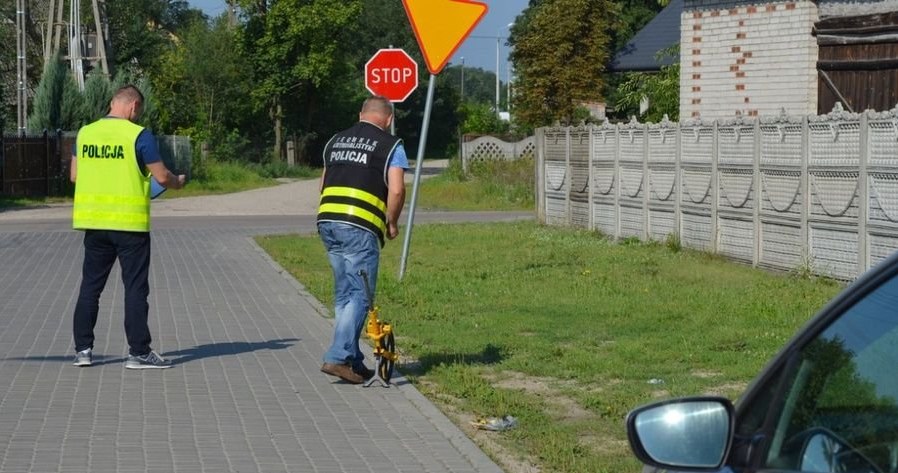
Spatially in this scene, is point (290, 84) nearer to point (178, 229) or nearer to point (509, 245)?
point (178, 229)

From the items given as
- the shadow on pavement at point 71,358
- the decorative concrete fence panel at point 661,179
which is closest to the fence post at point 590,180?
the decorative concrete fence panel at point 661,179

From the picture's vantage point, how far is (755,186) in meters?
16.5

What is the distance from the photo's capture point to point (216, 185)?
44.5 m

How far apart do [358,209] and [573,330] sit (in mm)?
2909

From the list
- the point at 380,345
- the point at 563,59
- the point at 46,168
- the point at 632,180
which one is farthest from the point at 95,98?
the point at 380,345

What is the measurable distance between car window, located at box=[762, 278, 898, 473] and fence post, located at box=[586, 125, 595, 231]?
62.7 ft

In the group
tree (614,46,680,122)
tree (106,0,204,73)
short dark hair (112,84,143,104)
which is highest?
tree (106,0,204,73)

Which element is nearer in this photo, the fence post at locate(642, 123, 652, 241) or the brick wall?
the fence post at locate(642, 123, 652, 241)

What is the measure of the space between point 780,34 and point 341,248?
14667 mm

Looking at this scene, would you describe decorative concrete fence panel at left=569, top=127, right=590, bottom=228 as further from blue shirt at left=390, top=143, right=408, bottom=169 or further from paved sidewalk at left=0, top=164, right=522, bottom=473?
blue shirt at left=390, top=143, right=408, bottom=169

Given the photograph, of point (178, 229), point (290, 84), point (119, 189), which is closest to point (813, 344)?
point (119, 189)

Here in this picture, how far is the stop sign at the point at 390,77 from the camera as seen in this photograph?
66.1ft

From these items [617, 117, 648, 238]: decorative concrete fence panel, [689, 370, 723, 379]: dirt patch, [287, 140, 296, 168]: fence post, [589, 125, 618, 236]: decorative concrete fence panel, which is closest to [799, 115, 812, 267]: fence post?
[617, 117, 648, 238]: decorative concrete fence panel

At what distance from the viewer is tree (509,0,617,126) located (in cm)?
4722
